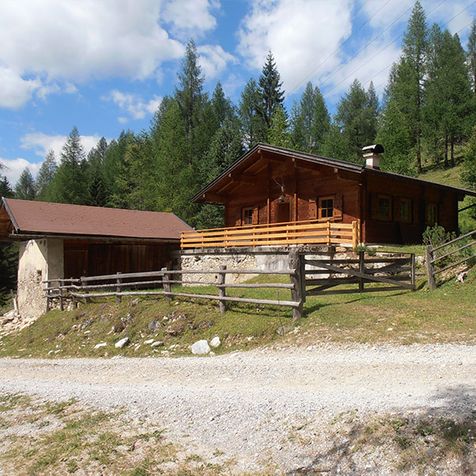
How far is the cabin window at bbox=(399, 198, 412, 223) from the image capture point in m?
21.7

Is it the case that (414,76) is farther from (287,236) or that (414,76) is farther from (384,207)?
(287,236)

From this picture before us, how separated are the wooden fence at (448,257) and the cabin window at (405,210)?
693cm

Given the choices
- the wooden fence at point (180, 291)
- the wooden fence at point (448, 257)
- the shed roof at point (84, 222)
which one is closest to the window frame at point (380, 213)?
the wooden fence at point (448, 257)

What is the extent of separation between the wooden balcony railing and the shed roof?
1.97 m

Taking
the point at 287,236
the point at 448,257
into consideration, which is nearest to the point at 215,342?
the point at 448,257

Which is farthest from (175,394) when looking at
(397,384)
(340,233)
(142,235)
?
(142,235)

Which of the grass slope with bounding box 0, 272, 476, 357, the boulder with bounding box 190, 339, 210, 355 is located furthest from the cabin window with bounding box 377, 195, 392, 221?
the boulder with bounding box 190, 339, 210, 355

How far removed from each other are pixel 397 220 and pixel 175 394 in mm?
17145

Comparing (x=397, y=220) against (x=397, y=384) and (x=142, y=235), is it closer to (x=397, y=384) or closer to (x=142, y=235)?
(x=142, y=235)

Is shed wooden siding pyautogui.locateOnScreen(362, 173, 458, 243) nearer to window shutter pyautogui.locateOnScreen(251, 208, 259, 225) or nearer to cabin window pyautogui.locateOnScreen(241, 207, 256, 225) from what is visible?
window shutter pyautogui.locateOnScreen(251, 208, 259, 225)

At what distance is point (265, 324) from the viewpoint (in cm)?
1016

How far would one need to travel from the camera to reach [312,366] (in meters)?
7.52

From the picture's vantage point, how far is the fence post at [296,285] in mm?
10039

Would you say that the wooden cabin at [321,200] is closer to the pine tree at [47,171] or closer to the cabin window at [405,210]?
the cabin window at [405,210]
